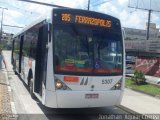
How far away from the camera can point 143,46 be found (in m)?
57.2

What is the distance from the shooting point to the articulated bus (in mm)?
10531

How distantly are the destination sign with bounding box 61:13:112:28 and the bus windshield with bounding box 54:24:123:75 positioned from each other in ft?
0.54

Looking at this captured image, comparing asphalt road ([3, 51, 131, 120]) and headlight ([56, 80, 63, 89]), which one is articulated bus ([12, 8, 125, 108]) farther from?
asphalt road ([3, 51, 131, 120])

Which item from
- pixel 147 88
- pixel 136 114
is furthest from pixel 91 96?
pixel 147 88

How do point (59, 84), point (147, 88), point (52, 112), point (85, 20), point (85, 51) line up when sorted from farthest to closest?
point (147, 88) < point (52, 112) < point (85, 20) < point (85, 51) < point (59, 84)

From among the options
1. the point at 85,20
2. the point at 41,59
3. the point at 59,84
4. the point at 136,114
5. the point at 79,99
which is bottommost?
the point at 136,114

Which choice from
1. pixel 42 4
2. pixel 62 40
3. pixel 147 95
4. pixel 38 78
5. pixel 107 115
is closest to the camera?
pixel 62 40

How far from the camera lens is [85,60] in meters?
10.8

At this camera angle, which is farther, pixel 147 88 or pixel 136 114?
pixel 147 88

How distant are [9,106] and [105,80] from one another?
3360mm

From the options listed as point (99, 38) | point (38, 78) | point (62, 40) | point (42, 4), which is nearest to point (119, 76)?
point (99, 38)

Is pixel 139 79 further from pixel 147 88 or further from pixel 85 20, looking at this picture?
pixel 85 20

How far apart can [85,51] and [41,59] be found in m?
1.96

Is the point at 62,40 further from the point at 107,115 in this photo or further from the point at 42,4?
the point at 42,4
